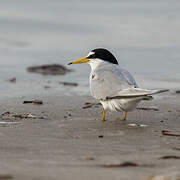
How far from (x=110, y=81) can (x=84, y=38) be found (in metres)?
7.12

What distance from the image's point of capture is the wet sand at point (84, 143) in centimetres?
322

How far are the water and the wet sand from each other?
1.65 meters

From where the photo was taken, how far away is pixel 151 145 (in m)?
4.46

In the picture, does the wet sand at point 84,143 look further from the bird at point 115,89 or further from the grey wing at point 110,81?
the grey wing at point 110,81

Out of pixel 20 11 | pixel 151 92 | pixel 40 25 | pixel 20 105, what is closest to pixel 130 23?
pixel 40 25

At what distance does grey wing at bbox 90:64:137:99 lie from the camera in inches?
235

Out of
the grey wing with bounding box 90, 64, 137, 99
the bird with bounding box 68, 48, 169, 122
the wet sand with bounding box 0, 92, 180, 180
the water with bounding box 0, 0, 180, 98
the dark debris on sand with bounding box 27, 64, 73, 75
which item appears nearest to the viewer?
the wet sand with bounding box 0, 92, 180, 180

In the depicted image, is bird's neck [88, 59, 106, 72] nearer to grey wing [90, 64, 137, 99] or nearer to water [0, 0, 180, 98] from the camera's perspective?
grey wing [90, 64, 137, 99]

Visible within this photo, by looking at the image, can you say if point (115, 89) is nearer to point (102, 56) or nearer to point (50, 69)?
point (102, 56)

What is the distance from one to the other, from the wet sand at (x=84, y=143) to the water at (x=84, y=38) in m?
1.65

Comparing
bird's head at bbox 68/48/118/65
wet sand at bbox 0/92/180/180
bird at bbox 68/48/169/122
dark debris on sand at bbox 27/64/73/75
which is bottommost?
wet sand at bbox 0/92/180/180

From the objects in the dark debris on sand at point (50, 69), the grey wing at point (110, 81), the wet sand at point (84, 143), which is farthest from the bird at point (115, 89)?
the dark debris on sand at point (50, 69)

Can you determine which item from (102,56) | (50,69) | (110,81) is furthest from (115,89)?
(50,69)

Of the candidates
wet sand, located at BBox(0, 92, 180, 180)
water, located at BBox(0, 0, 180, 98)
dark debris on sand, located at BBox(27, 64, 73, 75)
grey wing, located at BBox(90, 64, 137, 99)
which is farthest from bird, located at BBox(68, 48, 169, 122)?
dark debris on sand, located at BBox(27, 64, 73, 75)
